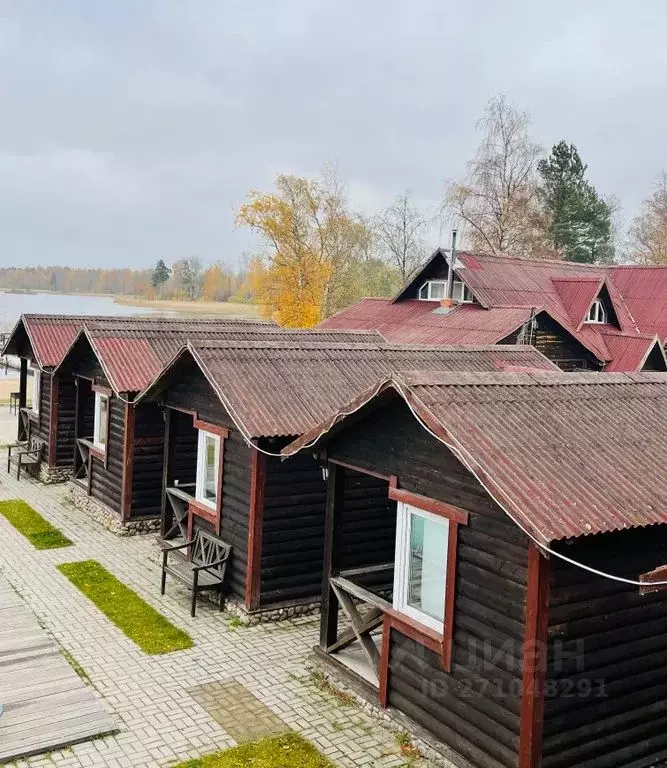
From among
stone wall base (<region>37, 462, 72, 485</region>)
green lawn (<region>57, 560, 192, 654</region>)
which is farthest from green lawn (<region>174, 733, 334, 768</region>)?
stone wall base (<region>37, 462, 72, 485</region>)

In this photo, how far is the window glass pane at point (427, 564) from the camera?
7727 mm

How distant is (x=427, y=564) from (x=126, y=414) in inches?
367

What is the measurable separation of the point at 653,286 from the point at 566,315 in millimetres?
7043

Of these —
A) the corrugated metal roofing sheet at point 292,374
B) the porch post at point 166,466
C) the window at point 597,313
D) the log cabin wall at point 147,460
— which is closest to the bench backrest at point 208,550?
the porch post at point 166,466

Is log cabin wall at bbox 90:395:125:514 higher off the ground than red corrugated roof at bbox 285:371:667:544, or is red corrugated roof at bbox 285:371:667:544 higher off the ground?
red corrugated roof at bbox 285:371:667:544

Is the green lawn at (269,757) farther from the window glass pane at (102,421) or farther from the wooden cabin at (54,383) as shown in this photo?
the wooden cabin at (54,383)

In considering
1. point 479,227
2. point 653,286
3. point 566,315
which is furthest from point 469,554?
point 479,227

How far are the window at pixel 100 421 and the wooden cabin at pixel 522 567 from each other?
971 cm

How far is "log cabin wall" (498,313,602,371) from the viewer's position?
2488 cm

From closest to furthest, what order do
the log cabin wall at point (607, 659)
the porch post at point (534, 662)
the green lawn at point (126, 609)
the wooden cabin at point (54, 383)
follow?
the porch post at point (534, 662)
the log cabin wall at point (607, 659)
the green lawn at point (126, 609)
the wooden cabin at point (54, 383)

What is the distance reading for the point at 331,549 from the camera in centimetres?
959

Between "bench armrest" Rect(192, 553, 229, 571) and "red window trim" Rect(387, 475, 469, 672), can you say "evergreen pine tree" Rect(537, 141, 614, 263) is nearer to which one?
"bench armrest" Rect(192, 553, 229, 571)

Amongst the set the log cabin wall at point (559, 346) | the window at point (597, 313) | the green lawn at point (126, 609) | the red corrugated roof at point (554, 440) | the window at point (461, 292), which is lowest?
the green lawn at point (126, 609)

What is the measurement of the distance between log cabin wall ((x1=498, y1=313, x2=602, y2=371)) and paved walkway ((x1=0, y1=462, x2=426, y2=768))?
48.1 feet
